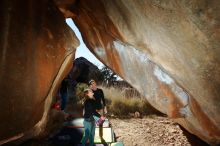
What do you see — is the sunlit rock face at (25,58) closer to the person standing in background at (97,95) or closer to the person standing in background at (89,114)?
the person standing in background at (89,114)

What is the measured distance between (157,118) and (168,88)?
19.4 ft

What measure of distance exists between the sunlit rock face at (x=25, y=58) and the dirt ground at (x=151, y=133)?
4318mm

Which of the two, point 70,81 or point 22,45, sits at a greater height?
point 70,81

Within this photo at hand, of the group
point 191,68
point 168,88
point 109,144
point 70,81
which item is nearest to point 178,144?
point 109,144

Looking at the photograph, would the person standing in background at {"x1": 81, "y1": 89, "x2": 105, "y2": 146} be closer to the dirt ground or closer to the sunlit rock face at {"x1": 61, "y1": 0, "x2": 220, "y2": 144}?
the sunlit rock face at {"x1": 61, "y1": 0, "x2": 220, "y2": 144}

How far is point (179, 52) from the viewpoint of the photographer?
139 inches

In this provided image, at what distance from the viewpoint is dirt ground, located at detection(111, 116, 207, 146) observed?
8016 millimetres

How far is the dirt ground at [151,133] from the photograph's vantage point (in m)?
8.02

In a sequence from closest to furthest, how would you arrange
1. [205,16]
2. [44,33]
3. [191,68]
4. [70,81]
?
[205,16]
[191,68]
[44,33]
[70,81]

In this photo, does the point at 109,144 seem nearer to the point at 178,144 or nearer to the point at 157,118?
the point at 178,144

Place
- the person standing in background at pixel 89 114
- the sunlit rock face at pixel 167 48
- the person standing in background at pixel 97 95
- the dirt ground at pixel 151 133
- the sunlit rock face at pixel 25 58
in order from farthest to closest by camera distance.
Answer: the dirt ground at pixel 151 133
the person standing in background at pixel 97 95
the person standing in background at pixel 89 114
the sunlit rock face at pixel 25 58
the sunlit rock face at pixel 167 48

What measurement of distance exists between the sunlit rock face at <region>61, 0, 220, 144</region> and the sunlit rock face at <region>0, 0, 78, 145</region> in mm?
900

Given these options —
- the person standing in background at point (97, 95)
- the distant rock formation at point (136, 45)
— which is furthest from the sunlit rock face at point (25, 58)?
the person standing in background at point (97, 95)

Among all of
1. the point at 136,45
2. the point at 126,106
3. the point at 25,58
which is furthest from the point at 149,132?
the point at 25,58
